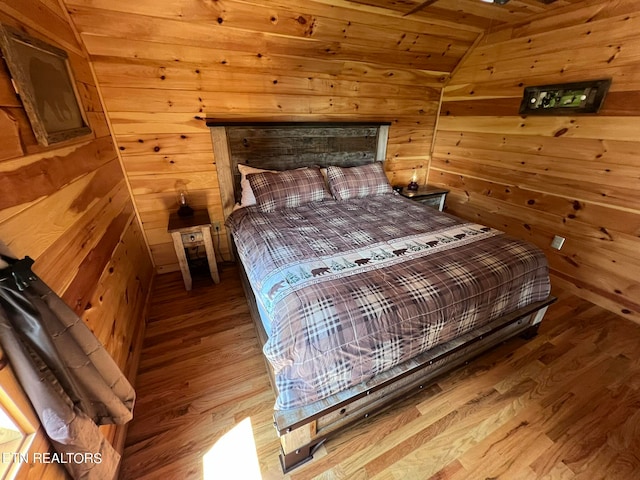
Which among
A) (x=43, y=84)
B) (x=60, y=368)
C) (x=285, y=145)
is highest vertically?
(x=43, y=84)

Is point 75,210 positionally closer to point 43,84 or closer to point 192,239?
point 43,84

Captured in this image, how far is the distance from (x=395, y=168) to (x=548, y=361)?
2.30 metres

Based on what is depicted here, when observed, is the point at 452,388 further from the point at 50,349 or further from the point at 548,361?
the point at 50,349

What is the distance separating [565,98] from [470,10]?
3.31ft

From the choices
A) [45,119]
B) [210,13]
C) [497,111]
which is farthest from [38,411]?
[497,111]

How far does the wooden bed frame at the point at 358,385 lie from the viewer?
1.10m

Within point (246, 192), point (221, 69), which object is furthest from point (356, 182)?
point (221, 69)

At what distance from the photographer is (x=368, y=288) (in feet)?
3.84

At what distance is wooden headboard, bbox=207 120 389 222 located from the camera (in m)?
2.29

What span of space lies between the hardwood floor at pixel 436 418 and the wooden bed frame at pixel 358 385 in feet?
0.41

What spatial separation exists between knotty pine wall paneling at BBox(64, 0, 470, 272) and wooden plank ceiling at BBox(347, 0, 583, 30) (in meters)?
0.07

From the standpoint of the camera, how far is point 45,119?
105 centimetres

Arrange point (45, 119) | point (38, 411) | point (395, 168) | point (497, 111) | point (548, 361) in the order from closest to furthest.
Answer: point (38, 411) < point (45, 119) < point (548, 361) < point (497, 111) < point (395, 168)

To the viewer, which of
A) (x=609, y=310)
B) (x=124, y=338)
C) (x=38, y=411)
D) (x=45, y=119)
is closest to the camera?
(x=38, y=411)
